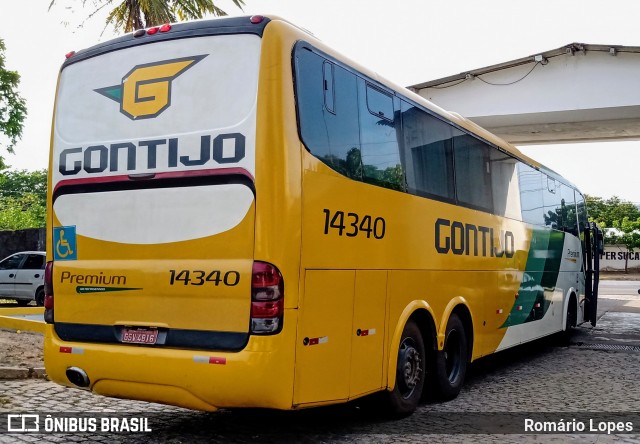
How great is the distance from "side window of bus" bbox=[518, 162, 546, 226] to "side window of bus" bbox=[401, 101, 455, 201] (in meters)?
2.94

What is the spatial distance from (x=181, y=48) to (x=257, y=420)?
3453 millimetres

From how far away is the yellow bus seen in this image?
5.25m

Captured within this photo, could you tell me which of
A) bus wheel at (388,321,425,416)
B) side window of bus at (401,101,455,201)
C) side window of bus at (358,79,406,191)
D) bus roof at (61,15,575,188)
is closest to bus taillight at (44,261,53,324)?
bus roof at (61,15,575,188)

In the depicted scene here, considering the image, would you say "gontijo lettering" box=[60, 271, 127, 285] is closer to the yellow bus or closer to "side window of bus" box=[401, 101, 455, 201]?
the yellow bus

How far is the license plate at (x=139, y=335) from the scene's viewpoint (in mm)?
5543

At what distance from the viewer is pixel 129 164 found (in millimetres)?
5812

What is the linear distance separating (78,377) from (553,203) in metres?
9.46

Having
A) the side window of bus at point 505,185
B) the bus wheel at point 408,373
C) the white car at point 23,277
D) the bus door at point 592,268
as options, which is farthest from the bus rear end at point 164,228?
the white car at point 23,277

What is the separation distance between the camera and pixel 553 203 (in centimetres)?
1283

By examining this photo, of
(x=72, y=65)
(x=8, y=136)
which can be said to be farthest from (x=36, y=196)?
(x=72, y=65)

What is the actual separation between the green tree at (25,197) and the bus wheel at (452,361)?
229 ft

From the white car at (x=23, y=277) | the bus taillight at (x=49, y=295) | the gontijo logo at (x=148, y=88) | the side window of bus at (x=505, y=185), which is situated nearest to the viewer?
the gontijo logo at (x=148, y=88)

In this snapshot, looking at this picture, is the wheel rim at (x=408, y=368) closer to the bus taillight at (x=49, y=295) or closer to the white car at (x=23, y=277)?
the bus taillight at (x=49, y=295)

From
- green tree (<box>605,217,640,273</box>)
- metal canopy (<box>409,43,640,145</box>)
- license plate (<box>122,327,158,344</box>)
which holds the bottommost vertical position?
license plate (<box>122,327,158,344</box>)
